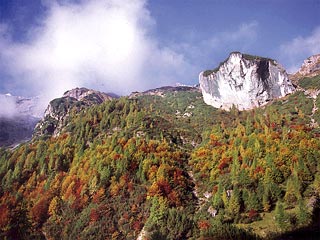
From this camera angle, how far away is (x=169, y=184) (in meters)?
113

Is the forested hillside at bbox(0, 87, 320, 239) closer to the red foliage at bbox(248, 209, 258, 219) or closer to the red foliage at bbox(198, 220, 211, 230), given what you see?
the red foliage at bbox(248, 209, 258, 219)

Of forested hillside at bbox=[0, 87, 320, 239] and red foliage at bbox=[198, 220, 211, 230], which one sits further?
forested hillside at bbox=[0, 87, 320, 239]

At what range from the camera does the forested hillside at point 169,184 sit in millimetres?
→ 87500

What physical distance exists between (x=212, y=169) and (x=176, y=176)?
14827 mm

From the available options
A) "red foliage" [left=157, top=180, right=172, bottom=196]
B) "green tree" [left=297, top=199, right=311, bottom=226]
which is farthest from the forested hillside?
A: "red foliage" [left=157, top=180, right=172, bottom=196]

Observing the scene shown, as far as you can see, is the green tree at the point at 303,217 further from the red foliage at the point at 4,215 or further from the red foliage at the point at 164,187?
the red foliage at the point at 4,215

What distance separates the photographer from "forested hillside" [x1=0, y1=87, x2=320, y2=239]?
287ft

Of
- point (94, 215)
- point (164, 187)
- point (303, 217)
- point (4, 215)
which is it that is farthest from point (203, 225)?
point (4, 215)

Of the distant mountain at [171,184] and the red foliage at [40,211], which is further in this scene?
the red foliage at [40,211]

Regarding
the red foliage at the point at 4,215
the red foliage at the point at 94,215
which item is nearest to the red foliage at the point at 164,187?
the red foliage at the point at 94,215

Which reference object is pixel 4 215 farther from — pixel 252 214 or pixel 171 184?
pixel 252 214

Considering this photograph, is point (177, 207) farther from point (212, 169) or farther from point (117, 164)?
point (117, 164)

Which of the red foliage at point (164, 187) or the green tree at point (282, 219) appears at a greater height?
the red foliage at point (164, 187)

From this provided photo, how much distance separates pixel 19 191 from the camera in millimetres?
125062
